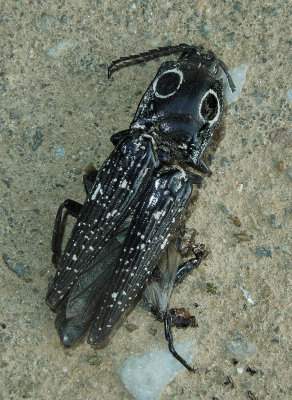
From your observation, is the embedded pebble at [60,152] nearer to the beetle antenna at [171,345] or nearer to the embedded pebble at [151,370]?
the beetle antenna at [171,345]

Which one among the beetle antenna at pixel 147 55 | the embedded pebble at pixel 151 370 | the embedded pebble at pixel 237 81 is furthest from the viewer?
the embedded pebble at pixel 237 81

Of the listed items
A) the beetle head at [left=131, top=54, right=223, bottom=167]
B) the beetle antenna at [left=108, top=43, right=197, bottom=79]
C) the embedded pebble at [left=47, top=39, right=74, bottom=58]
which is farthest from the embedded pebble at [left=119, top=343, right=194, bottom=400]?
the embedded pebble at [left=47, top=39, right=74, bottom=58]

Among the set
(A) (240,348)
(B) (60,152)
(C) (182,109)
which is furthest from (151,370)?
(C) (182,109)

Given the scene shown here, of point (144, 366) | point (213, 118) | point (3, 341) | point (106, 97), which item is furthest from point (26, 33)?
point (144, 366)

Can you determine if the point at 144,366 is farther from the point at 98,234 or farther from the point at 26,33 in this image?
the point at 26,33

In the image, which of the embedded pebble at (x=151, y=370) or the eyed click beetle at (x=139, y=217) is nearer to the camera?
the eyed click beetle at (x=139, y=217)

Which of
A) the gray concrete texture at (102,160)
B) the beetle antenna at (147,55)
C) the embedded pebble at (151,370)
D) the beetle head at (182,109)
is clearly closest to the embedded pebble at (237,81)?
the gray concrete texture at (102,160)
